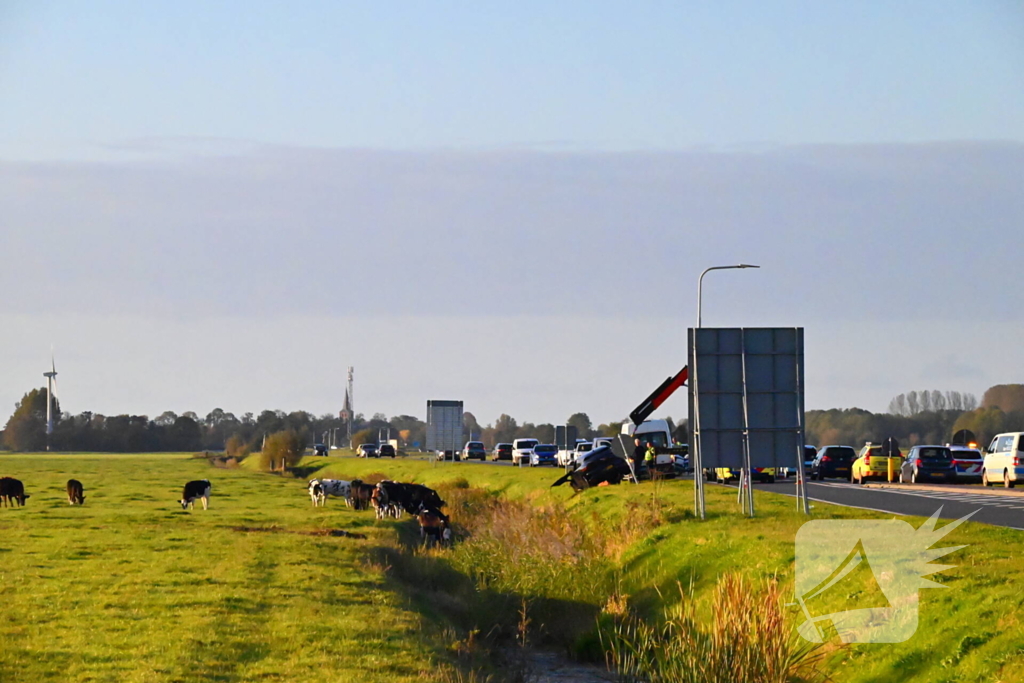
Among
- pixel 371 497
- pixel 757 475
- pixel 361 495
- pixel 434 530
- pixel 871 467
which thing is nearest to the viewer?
pixel 434 530

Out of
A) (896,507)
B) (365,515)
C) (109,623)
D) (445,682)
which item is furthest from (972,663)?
(365,515)

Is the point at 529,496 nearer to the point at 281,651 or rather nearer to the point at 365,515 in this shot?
the point at 365,515

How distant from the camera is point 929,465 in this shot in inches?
2114

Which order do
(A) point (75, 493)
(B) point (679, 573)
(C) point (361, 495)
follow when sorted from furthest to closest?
(C) point (361, 495) → (A) point (75, 493) → (B) point (679, 573)

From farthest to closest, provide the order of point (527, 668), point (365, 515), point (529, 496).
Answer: point (529, 496) → point (365, 515) → point (527, 668)


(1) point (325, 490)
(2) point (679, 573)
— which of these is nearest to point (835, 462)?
(1) point (325, 490)

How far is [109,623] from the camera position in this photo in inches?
765

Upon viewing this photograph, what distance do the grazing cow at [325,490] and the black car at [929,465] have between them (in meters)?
25.0

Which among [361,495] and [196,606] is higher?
[361,495]

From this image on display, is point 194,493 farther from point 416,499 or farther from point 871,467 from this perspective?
point 871,467

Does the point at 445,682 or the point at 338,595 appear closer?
the point at 445,682

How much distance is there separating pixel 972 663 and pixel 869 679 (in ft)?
5.68

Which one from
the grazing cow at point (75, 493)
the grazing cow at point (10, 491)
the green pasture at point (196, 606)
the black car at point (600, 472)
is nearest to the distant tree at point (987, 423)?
the black car at point (600, 472)

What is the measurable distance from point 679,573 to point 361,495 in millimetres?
27890
